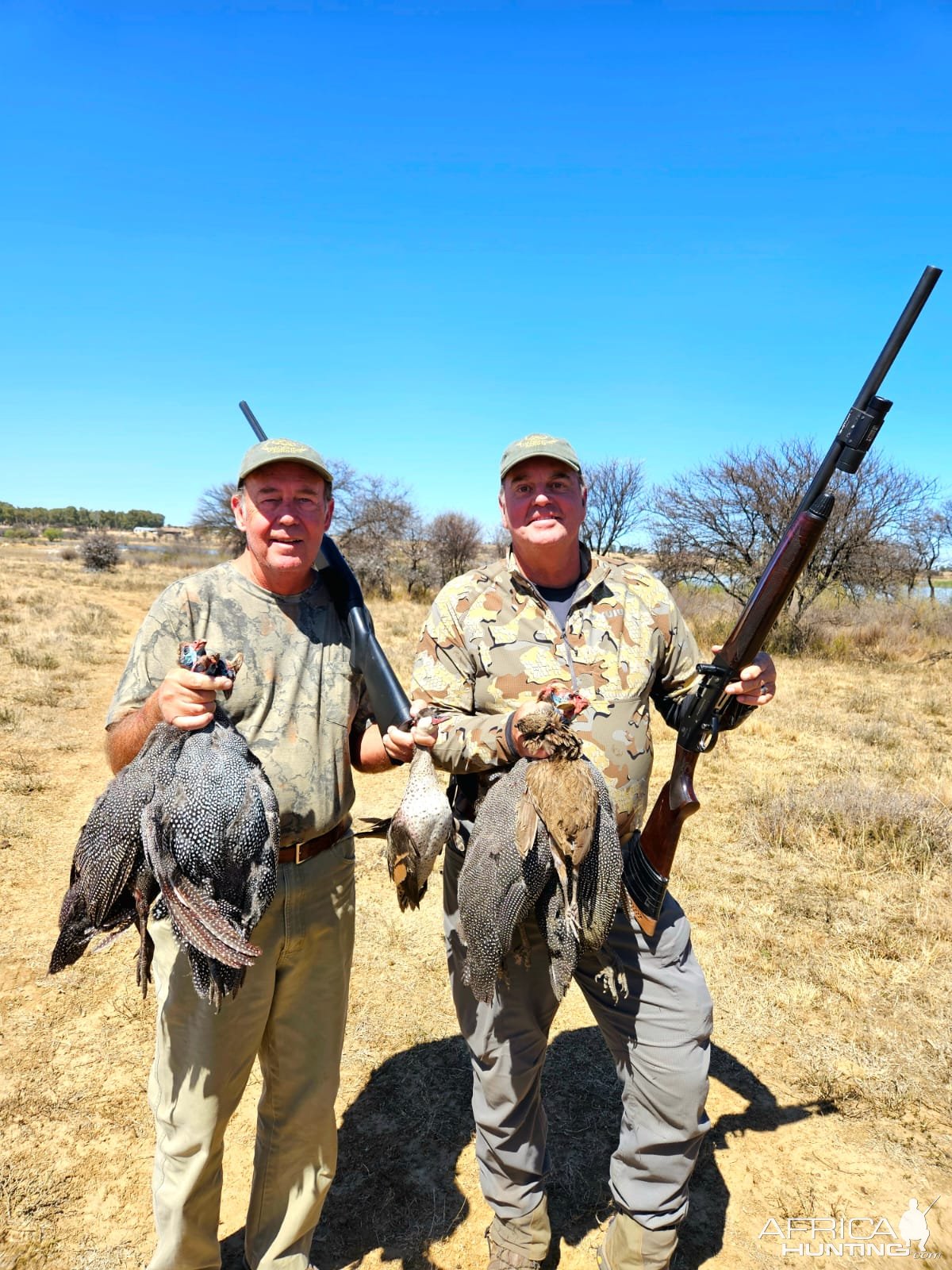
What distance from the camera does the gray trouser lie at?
9.73 ft

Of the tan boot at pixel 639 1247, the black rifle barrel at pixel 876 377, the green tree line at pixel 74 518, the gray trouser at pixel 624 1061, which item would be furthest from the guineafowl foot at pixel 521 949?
the green tree line at pixel 74 518

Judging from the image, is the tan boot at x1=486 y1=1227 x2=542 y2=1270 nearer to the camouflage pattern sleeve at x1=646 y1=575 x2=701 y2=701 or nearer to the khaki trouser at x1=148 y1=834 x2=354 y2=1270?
the khaki trouser at x1=148 y1=834 x2=354 y2=1270

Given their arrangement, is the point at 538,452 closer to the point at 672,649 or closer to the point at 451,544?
the point at 672,649

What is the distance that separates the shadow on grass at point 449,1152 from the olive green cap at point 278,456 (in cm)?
351

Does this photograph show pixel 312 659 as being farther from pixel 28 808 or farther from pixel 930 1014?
pixel 28 808

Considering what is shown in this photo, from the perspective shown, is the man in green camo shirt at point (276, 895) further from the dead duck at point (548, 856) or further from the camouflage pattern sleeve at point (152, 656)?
the dead duck at point (548, 856)

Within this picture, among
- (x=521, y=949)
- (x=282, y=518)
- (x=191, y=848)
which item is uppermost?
(x=282, y=518)

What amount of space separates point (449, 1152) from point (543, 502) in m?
3.54

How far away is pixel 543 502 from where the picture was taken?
3215 mm

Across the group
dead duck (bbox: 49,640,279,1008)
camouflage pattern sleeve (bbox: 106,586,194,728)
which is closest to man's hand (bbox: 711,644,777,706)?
dead duck (bbox: 49,640,279,1008)

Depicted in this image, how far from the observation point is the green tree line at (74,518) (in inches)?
4328

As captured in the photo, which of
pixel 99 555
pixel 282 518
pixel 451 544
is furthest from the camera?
pixel 99 555

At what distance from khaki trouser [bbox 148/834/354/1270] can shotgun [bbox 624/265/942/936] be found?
129cm

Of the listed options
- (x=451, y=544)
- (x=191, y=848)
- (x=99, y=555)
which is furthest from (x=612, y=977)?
(x=99, y=555)
